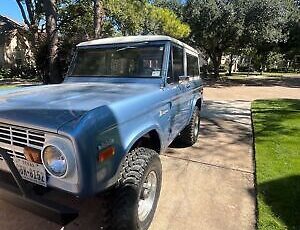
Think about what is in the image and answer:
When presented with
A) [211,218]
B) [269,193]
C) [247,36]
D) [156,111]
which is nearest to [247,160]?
[269,193]

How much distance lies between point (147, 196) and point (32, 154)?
1.43 metres

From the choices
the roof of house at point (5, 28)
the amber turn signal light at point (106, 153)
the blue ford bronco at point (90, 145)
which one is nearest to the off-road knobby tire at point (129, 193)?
the blue ford bronco at point (90, 145)

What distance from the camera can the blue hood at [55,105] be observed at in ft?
7.62

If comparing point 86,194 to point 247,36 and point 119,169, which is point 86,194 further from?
point 247,36

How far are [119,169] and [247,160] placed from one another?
353cm

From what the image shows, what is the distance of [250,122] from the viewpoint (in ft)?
28.8

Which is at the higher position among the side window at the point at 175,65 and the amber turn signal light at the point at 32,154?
the side window at the point at 175,65

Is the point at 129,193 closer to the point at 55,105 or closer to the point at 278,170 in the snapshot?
the point at 55,105

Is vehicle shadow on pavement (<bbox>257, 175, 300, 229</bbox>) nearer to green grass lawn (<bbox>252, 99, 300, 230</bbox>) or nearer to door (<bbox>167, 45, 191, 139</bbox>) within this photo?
green grass lawn (<bbox>252, 99, 300, 230</bbox>)

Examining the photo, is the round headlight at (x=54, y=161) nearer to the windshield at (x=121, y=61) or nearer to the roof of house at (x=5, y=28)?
the windshield at (x=121, y=61)

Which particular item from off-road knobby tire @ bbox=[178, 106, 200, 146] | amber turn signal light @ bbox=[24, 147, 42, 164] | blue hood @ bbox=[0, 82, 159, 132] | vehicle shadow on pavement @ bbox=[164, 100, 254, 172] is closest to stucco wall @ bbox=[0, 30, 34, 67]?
vehicle shadow on pavement @ bbox=[164, 100, 254, 172]

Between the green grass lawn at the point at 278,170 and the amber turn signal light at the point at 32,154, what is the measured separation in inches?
97.1

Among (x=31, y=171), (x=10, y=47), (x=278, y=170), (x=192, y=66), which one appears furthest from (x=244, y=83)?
(x=10, y=47)

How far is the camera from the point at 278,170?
490cm
